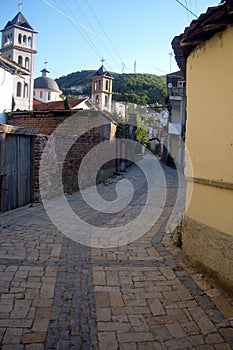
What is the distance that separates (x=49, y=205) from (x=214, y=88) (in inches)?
218

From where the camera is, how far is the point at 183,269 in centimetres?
421

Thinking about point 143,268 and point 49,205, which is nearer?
point 143,268

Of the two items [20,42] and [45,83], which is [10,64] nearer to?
[20,42]

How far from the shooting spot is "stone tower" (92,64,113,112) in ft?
168

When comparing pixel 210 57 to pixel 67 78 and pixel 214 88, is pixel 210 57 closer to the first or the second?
pixel 214 88

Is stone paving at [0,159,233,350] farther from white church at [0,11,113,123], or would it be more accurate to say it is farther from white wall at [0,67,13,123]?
white church at [0,11,113,123]

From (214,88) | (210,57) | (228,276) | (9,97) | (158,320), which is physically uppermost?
(9,97)

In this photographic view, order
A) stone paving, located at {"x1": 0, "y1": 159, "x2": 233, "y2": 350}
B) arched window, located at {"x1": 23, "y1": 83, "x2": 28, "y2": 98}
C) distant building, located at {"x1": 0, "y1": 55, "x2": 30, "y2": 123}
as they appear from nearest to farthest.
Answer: stone paving, located at {"x1": 0, "y1": 159, "x2": 233, "y2": 350} < distant building, located at {"x1": 0, "y1": 55, "x2": 30, "y2": 123} < arched window, located at {"x1": 23, "y1": 83, "x2": 28, "y2": 98}

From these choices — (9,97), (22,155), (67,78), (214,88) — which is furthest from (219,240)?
(67,78)

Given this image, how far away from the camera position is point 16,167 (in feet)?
23.3

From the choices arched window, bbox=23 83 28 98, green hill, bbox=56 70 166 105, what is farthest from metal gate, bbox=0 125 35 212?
green hill, bbox=56 70 166 105

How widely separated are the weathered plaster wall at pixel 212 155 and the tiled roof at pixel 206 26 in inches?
3.4

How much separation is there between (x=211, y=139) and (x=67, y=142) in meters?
6.41

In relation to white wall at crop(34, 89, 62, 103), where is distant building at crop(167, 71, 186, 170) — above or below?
below
